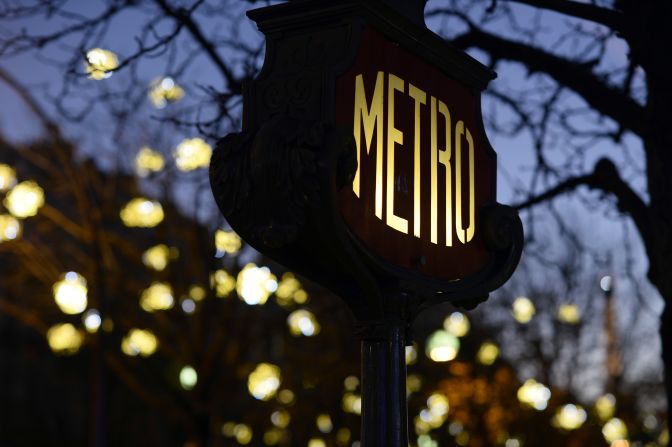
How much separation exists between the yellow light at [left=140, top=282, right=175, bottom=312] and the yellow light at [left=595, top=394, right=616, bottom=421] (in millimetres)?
12895

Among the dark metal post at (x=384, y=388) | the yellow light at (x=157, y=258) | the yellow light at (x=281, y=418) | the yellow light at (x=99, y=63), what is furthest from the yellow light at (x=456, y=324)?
the dark metal post at (x=384, y=388)

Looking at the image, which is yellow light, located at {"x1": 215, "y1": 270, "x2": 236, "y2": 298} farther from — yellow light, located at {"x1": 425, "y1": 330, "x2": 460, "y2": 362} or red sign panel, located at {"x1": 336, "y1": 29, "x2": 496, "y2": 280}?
red sign panel, located at {"x1": 336, "y1": 29, "x2": 496, "y2": 280}

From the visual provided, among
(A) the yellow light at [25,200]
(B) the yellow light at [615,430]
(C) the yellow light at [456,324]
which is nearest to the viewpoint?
(A) the yellow light at [25,200]

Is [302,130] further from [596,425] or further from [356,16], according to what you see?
[596,425]

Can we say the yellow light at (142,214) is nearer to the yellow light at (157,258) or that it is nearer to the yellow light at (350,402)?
the yellow light at (157,258)

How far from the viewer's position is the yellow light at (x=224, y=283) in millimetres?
16703

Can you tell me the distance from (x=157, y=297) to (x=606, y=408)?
13343mm

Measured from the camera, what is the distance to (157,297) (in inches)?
686

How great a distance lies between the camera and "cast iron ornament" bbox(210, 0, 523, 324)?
10.5 ft

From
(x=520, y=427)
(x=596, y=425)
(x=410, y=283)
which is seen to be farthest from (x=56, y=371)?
(x=410, y=283)

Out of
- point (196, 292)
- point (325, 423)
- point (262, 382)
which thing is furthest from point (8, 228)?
point (325, 423)

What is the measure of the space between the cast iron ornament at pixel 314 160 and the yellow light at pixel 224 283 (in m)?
A: 12.9

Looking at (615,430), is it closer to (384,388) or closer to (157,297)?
(157,297)

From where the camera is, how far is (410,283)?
366 cm
